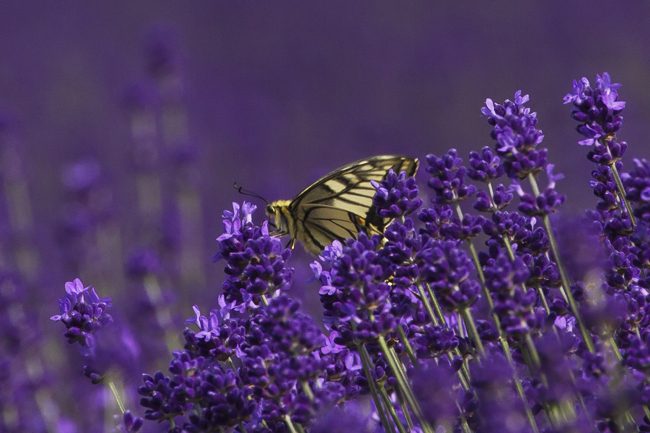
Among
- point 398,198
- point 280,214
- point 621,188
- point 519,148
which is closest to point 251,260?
point 398,198

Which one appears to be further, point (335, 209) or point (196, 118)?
point (196, 118)

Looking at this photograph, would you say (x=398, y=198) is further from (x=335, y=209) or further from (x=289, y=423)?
(x=335, y=209)

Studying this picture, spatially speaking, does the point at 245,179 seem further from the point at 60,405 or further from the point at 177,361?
the point at 177,361

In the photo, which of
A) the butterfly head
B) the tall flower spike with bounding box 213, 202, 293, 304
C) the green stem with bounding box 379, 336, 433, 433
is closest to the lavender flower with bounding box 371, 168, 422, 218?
the tall flower spike with bounding box 213, 202, 293, 304

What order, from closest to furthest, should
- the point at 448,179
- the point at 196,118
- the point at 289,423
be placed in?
1. the point at 289,423
2. the point at 448,179
3. the point at 196,118

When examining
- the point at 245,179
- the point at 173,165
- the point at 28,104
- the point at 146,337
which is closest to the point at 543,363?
the point at 146,337

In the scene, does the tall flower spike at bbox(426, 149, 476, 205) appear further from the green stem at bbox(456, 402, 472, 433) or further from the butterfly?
the butterfly

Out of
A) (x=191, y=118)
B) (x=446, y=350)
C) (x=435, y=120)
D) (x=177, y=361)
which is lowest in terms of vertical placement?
(x=446, y=350)
